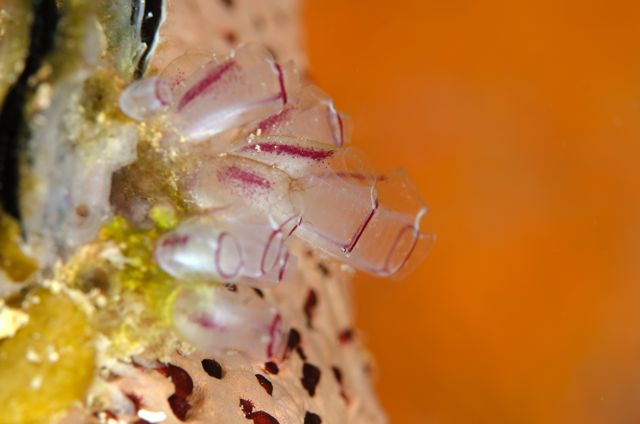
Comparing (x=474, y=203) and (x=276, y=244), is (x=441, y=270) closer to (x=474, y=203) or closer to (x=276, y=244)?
(x=474, y=203)

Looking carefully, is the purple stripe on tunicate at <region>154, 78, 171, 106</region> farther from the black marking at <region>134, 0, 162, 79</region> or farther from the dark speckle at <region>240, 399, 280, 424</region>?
the dark speckle at <region>240, 399, 280, 424</region>

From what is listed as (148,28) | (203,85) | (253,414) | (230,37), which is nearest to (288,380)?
(253,414)

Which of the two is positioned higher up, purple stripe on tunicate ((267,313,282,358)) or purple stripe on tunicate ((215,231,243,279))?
purple stripe on tunicate ((215,231,243,279))

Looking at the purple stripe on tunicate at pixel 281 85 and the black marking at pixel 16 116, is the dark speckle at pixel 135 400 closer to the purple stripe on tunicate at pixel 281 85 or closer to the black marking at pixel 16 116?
the black marking at pixel 16 116

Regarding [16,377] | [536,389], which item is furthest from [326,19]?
[16,377]

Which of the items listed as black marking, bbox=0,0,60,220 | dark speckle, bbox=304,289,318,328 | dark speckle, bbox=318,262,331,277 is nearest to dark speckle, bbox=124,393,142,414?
black marking, bbox=0,0,60,220

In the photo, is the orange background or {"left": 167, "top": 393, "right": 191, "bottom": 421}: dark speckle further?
the orange background

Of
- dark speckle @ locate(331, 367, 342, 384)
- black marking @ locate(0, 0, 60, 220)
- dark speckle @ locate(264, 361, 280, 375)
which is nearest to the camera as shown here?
black marking @ locate(0, 0, 60, 220)
